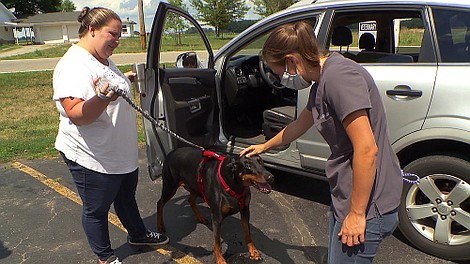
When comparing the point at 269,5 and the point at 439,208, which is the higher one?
the point at 269,5

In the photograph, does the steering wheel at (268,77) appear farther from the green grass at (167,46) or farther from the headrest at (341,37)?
the headrest at (341,37)

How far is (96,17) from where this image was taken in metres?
2.12

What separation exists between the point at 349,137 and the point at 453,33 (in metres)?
1.93

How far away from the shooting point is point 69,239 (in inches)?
128

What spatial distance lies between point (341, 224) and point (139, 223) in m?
1.88

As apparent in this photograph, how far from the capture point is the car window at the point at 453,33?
269 centimetres

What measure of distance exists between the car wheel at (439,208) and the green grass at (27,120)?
14.0ft

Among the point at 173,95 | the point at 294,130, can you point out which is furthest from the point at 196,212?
the point at 294,130

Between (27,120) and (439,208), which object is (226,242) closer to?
(439,208)

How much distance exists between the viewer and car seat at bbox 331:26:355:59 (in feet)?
11.8

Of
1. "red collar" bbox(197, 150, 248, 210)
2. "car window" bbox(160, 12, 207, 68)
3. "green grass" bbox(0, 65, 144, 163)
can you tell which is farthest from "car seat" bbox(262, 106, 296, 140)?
"green grass" bbox(0, 65, 144, 163)

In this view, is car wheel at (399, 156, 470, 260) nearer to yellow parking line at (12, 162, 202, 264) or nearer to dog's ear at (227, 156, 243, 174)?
dog's ear at (227, 156, 243, 174)

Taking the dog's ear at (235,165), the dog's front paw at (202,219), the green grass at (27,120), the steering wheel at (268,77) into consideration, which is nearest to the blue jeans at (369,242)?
the dog's ear at (235,165)

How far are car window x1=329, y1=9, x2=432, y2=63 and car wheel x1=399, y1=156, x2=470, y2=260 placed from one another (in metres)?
0.84
